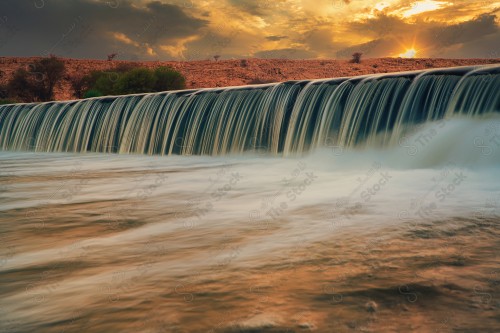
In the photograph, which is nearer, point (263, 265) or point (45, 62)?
point (263, 265)

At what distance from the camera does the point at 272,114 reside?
593 inches

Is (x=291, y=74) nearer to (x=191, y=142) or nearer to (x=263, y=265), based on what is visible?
(x=191, y=142)

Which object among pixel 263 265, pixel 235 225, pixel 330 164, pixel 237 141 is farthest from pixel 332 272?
pixel 237 141

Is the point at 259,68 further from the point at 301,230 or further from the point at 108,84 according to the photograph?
the point at 301,230

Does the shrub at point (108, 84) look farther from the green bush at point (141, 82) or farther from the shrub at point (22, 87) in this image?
the shrub at point (22, 87)

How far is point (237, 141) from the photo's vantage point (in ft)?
51.4

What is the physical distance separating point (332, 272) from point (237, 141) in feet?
41.5

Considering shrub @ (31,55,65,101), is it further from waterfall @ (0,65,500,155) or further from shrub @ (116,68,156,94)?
waterfall @ (0,65,500,155)

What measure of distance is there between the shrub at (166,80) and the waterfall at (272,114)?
430 inches

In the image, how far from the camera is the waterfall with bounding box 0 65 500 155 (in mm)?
11438

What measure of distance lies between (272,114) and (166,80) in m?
21.1

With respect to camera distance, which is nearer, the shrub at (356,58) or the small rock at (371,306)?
the small rock at (371,306)

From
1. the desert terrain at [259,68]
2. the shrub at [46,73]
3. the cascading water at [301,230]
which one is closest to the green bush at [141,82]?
the shrub at [46,73]

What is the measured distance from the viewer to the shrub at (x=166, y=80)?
34.4m
